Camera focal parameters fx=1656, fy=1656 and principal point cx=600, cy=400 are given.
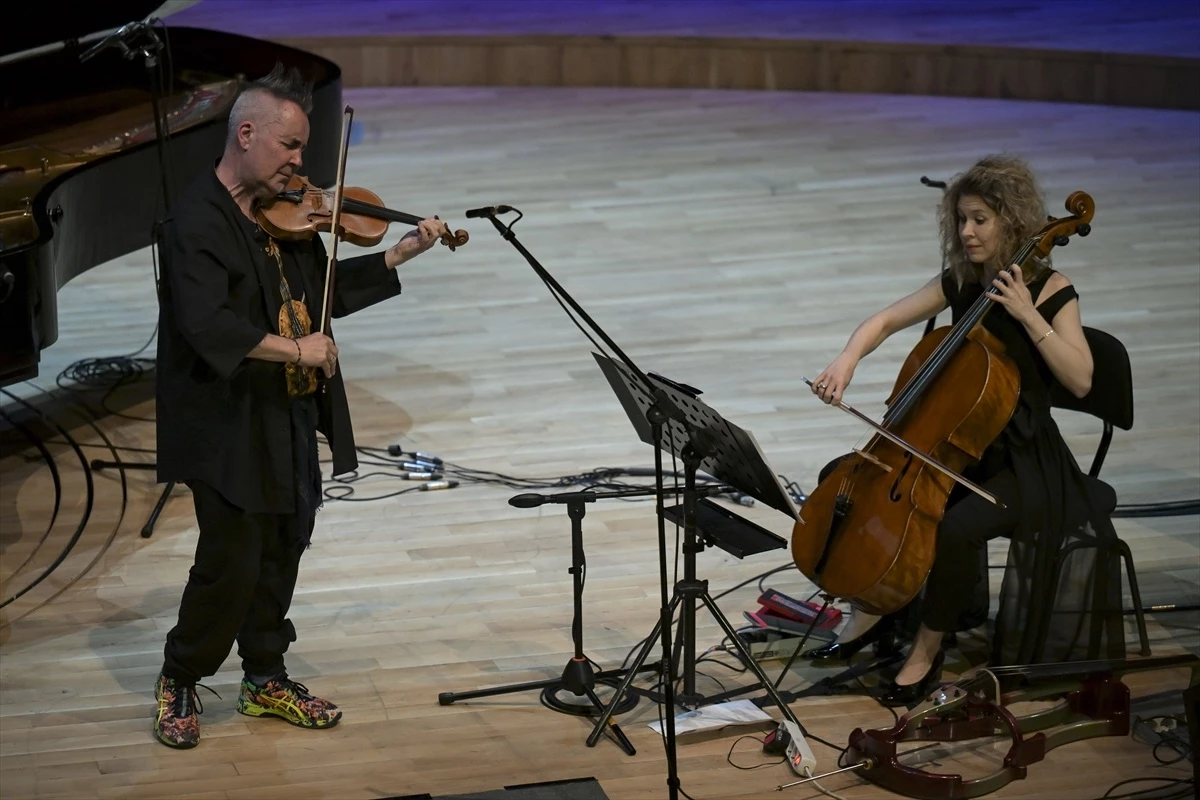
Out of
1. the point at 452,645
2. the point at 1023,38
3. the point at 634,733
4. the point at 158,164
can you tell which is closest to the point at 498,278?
the point at 158,164

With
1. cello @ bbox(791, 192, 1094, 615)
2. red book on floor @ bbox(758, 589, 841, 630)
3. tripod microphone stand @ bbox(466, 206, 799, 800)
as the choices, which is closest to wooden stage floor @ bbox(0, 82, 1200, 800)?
red book on floor @ bbox(758, 589, 841, 630)

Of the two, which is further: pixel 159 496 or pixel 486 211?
pixel 159 496

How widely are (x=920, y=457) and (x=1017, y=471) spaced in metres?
0.33

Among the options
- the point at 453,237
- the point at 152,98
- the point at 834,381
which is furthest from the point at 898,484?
the point at 152,98

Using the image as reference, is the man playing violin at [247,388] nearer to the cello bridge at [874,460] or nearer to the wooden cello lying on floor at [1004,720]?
the cello bridge at [874,460]

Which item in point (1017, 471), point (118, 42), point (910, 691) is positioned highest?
point (118, 42)

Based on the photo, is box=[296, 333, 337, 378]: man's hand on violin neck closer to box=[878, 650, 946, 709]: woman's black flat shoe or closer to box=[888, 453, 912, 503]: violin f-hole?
box=[888, 453, 912, 503]: violin f-hole

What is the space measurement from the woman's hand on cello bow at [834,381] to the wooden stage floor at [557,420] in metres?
0.69

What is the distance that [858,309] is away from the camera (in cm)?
619

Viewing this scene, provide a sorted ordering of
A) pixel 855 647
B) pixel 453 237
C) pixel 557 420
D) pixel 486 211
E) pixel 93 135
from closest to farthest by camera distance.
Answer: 1. pixel 486 211
2. pixel 453 237
3. pixel 855 647
4. pixel 557 420
5. pixel 93 135

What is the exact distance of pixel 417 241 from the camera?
334 centimetres

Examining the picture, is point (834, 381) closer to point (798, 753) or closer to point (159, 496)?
point (798, 753)

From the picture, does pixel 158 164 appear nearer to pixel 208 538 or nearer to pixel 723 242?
pixel 208 538

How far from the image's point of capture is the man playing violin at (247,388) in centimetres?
320
